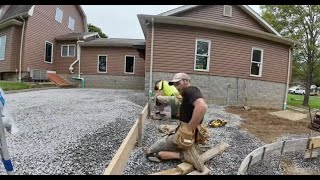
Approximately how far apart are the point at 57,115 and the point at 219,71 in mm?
7677

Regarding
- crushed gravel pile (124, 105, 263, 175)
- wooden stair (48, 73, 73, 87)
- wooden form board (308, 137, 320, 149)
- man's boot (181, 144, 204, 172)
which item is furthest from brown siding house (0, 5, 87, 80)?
wooden form board (308, 137, 320, 149)

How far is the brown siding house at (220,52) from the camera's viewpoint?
11.6m

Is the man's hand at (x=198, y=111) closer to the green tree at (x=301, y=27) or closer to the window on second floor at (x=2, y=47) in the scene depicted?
the window on second floor at (x=2, y=47)

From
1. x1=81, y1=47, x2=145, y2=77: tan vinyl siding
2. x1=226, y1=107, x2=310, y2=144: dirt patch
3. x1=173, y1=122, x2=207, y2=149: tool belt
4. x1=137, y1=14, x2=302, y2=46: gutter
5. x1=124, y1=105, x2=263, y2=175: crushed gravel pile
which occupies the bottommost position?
x1=226, y1=107, x2=310, y2=144: dirt patch

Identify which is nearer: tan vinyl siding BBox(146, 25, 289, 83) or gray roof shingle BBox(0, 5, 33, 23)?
tan vinyl siding BBox(146, 25, 289, 83)

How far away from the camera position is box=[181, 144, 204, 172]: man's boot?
13.3ft

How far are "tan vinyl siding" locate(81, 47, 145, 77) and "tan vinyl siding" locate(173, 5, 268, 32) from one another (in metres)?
6.71

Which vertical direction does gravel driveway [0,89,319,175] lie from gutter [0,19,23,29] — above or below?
below

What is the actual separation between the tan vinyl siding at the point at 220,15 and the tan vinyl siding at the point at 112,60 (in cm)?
Result: 671

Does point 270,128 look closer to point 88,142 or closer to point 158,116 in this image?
point 158,116

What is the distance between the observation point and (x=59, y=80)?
1742 cm

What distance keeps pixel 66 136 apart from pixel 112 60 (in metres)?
13.4

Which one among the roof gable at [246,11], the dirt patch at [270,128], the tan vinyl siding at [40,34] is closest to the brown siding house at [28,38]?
the tan vinyl siding at [40,34]

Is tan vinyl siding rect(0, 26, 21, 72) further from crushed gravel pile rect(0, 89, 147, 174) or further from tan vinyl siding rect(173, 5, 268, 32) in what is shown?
tan vinyl siding rect(173, 5, 268, 32)
